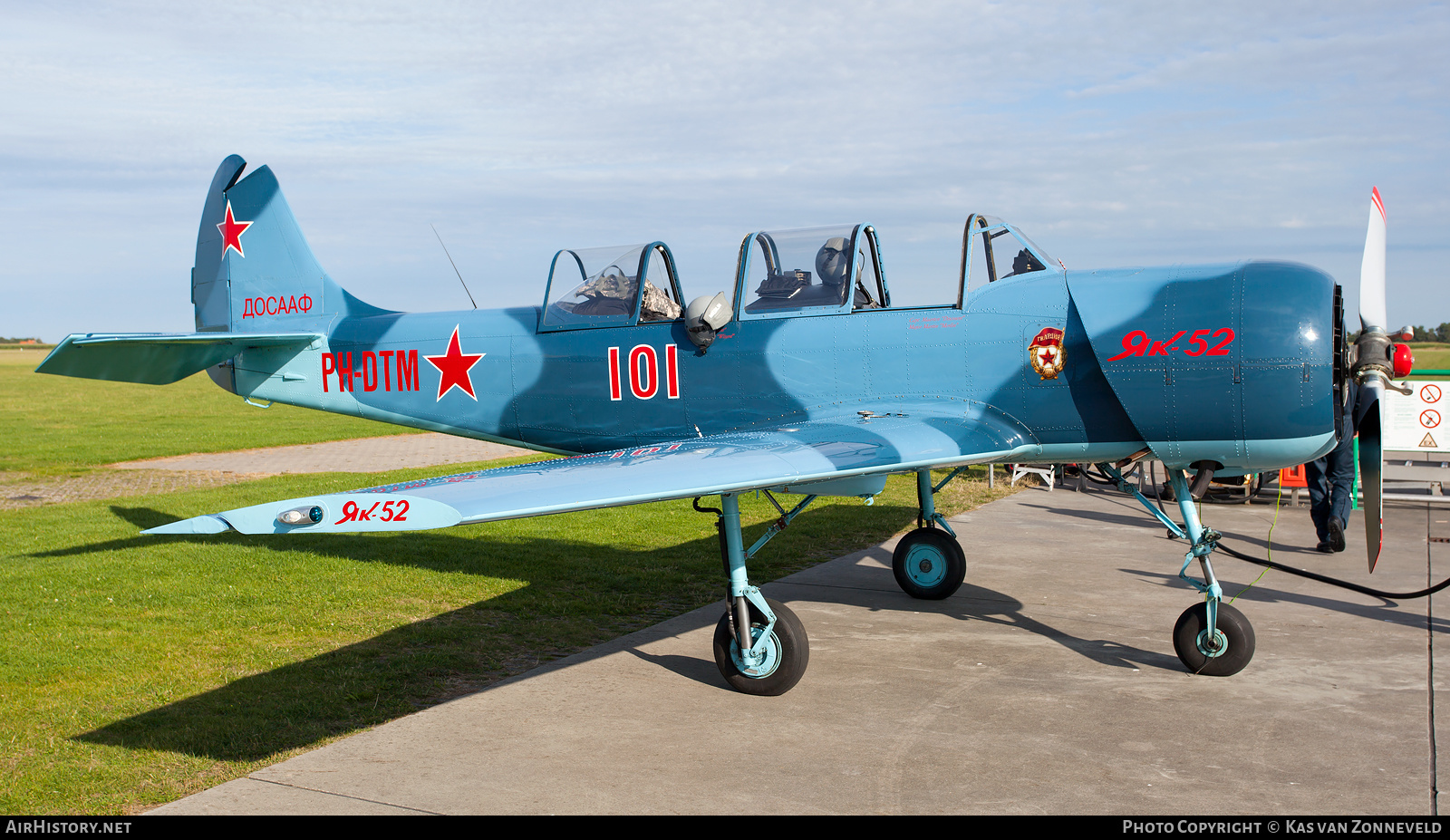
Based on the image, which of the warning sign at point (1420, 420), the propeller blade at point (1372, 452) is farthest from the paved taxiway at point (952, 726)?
the warning sign at point (1420, 420)

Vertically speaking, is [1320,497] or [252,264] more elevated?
[252,264]

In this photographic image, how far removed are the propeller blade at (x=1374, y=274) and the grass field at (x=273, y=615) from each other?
504cm

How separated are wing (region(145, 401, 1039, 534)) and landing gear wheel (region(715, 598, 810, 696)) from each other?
875 mm

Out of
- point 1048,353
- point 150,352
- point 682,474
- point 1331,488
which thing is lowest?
point 1331,488

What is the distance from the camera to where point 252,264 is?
1008 cm

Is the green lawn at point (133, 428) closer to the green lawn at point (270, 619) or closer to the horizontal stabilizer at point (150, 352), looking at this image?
the green lawn at point (270, 619)

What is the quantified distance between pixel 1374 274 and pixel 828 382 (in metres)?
3.43

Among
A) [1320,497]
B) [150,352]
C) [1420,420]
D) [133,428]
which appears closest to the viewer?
[150,352]

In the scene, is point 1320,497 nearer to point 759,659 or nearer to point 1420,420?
point 1420,420

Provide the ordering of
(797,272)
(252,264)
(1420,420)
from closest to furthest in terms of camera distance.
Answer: (797,272) → (252,264) → (1420,420)

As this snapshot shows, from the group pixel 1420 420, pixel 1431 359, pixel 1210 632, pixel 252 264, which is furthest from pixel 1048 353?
pixel 1431 359

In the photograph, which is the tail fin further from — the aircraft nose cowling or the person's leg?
the person's leg

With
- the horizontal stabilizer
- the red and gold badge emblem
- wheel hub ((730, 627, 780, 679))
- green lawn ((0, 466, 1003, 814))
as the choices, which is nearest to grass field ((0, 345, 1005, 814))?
green lawn ((0, 466, 1003, 814))

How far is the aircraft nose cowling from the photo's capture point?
A: 5.94 meters
